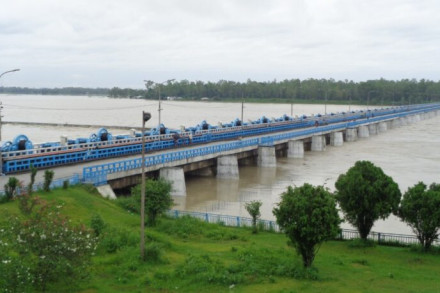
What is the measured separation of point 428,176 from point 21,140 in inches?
1408

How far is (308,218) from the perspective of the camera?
16.1 meters

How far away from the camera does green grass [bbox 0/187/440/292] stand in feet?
49.3

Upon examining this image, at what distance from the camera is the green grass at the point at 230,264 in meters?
15.0

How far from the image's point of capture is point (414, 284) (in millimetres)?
15727

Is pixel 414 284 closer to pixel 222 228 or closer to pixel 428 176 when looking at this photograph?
pixel 222 228

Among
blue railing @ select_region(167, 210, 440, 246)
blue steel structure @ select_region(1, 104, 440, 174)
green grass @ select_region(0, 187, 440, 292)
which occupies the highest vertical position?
blue steel structure @ select_region(1, 104, 440, 174)

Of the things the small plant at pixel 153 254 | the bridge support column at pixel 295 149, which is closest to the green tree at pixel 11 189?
the small plant at pixel 153 254

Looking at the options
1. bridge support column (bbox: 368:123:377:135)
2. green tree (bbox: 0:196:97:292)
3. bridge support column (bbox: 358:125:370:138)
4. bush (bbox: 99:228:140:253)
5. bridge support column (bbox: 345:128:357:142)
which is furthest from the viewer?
bridge support column (bbox: 368:123:377:135)

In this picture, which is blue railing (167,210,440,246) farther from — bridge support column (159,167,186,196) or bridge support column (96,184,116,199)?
bridge support column (159,167,186,196)

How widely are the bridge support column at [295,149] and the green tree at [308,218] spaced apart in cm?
4311

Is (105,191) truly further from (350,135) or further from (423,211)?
(350,135)

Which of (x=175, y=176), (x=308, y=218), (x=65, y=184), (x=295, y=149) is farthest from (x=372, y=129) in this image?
(x=308, y=218)

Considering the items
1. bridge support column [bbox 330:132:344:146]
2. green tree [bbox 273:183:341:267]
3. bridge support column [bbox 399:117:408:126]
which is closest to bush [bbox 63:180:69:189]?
green tree [bbox 273:183:341:267]

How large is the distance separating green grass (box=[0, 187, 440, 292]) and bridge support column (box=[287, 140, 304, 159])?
37725 millimetres
